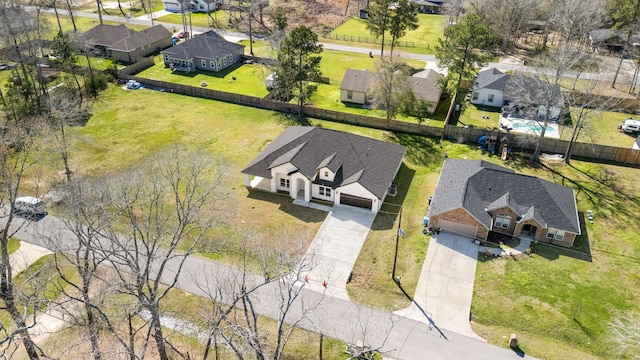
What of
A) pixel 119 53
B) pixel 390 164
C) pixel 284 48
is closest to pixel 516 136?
pixel 390 164

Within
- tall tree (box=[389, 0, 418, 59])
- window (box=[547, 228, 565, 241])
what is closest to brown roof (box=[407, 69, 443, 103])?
tall tree (box=[389, 0, 418, 59])

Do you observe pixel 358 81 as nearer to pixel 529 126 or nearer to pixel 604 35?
pixel 529 126

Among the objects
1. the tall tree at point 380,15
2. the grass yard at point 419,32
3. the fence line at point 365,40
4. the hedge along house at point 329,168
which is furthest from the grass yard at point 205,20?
the hedge along house at point 329,168

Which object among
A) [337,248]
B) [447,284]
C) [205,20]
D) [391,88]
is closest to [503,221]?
[447,284]

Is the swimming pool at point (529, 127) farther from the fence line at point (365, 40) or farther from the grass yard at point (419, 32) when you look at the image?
the fence line at point (365, 40)

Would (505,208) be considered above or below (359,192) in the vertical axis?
above

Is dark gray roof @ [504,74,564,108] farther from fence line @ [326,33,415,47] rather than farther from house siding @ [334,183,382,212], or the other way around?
fence line @ [326,33,415,47]

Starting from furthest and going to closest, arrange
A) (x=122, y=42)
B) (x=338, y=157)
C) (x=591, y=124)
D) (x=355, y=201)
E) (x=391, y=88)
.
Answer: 1. (x=122, y=42)
2. (x=591, y=124)
3. (x=391, y=88)
4. (x=338, y=157)
5. (x=355, y=201)
